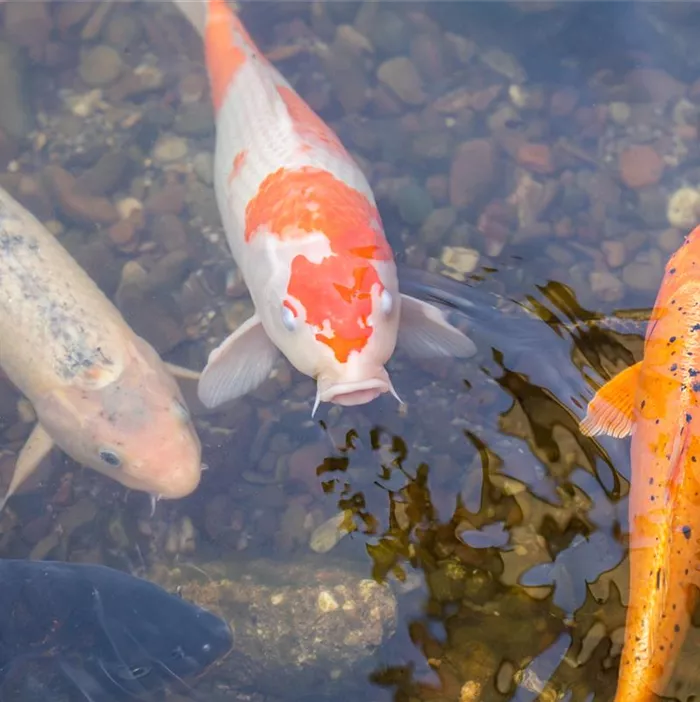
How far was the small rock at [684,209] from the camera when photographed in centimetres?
540

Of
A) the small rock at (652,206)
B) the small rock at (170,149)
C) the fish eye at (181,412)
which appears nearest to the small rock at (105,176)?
the small rock at (170,149)

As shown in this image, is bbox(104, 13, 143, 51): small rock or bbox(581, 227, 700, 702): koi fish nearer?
bbox(581, 227, 700, 702): koi fish

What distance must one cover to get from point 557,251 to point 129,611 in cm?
330

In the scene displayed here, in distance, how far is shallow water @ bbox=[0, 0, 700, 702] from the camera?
4090 mm

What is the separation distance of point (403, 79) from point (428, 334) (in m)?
2.23

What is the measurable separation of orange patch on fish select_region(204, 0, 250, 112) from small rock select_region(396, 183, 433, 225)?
51.1 inches

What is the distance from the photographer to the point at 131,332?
4.95 metres

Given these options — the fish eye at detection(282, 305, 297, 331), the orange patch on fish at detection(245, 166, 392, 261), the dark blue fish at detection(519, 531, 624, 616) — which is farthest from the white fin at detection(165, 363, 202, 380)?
the dark blue fish at detection(519, 531, 624, 616)

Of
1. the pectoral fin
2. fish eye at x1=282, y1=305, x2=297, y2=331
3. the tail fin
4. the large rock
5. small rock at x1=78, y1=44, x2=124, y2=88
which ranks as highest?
the tail fin

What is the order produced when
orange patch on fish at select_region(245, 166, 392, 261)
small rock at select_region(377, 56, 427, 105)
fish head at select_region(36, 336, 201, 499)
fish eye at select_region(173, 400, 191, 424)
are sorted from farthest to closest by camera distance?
1. small rock at select_region(377, 56, 427, 105)
2. fish eye at select_region(173, 400, 191, 424)
3. fish head at select_region(36, 336, 201, 499)
4. orange patch on fish at select_region(245, 166, 392, 261)

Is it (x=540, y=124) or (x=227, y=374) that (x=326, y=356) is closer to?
(x=227, y=374)

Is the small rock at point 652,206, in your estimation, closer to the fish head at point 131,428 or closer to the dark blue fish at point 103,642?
the fish head at point 131,428

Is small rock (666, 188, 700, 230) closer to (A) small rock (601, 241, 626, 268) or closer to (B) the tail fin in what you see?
(A) small rock (601, 241, 626, 268)

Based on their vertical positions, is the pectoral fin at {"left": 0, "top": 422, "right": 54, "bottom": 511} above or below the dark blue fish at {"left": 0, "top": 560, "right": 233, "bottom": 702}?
above
